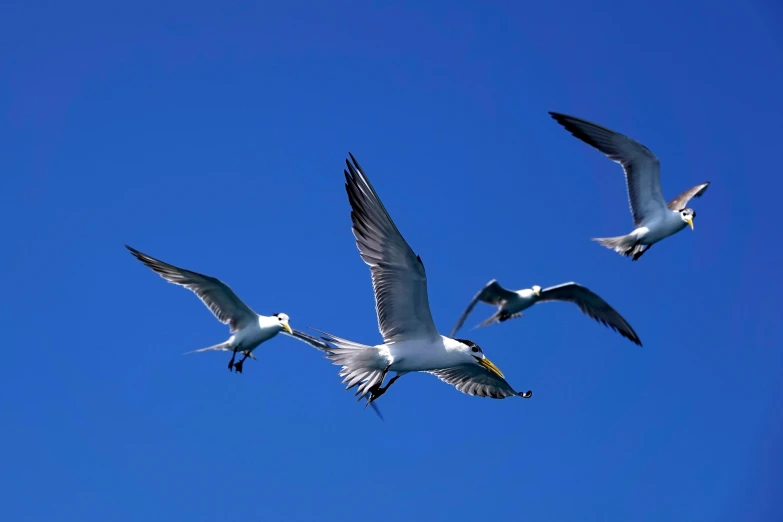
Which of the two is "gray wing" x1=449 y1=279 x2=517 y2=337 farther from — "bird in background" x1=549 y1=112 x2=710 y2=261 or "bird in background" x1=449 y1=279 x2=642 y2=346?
"bird in background" x1=549 y1=112 x2=710 y2=261

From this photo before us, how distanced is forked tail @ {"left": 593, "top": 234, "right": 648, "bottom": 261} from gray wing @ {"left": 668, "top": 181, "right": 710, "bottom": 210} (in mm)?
1560

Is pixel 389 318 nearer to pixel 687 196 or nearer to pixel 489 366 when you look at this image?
pixel 489 366

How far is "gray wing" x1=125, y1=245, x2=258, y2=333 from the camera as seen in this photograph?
1633 cm

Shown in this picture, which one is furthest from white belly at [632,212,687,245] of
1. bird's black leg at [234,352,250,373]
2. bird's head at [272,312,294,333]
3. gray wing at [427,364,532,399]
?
bird's black leg at [234,352,250,373]

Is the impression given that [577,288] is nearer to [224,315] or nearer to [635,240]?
[635,240]

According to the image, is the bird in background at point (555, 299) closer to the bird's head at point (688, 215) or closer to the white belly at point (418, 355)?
the bird's head at point (688, 215)

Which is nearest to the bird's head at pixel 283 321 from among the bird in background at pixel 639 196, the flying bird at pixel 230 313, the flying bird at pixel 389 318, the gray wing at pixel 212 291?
the flying bird at pixel 230 313

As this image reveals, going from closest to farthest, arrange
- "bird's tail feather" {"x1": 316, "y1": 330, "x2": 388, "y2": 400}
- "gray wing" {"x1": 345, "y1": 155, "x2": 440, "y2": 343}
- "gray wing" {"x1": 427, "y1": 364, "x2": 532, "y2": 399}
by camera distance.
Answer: "gray wing" {"x1": 345, "y1": 155, "x2": 440, "y2": 343}, "bird's tail feather" {"x1": 316, "y1": 330, "x2": 388, "y2": 400}, "gray wing" {"x1": 427, "y1": 364, "x2": 532, "y2": 399}

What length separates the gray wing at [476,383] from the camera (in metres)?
12.1

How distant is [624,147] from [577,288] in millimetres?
3926

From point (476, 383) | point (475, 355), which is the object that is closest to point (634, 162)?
point (476, 383)

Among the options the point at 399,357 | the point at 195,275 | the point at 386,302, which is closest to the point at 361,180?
the point at 386,302

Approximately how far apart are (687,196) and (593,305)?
3.04 m

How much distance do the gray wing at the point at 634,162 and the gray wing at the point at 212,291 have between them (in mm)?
6981
